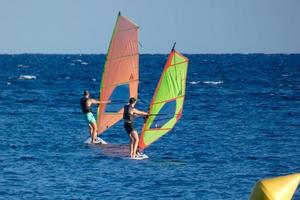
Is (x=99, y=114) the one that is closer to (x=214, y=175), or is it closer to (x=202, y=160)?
(x=202, y=160)

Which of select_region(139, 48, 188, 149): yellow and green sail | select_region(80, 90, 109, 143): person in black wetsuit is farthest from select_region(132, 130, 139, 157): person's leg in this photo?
select_region(80, 90, 109, 143): person in black wetsuit

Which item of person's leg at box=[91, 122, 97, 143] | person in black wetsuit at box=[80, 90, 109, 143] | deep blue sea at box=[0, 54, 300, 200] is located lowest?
deep blue sea at box=[0, 54, 300, 200]

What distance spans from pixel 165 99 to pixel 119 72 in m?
5.04

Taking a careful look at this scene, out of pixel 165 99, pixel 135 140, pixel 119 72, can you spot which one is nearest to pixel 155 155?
pixel 135 140

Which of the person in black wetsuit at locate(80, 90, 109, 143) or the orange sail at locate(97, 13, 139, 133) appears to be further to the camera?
the orange sail at locate(97, 13, 139, 133)

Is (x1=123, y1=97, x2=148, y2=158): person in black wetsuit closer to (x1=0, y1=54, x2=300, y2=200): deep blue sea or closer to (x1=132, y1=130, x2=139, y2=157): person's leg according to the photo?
(x1=132, y1=130, x2=139, y2=157): person's leg

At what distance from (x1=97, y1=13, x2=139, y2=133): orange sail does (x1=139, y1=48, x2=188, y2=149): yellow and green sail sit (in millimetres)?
4567

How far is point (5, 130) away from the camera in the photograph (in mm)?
40812

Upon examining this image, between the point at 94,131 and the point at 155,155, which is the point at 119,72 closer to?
the point at 94,131

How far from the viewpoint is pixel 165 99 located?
32.8m

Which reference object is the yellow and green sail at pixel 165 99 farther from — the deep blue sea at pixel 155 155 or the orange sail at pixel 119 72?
the orange sail at pixel 119 72

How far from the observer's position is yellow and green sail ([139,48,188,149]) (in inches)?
1277

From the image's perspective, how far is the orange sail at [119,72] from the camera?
122 feet

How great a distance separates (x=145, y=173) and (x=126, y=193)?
3.53 meters
